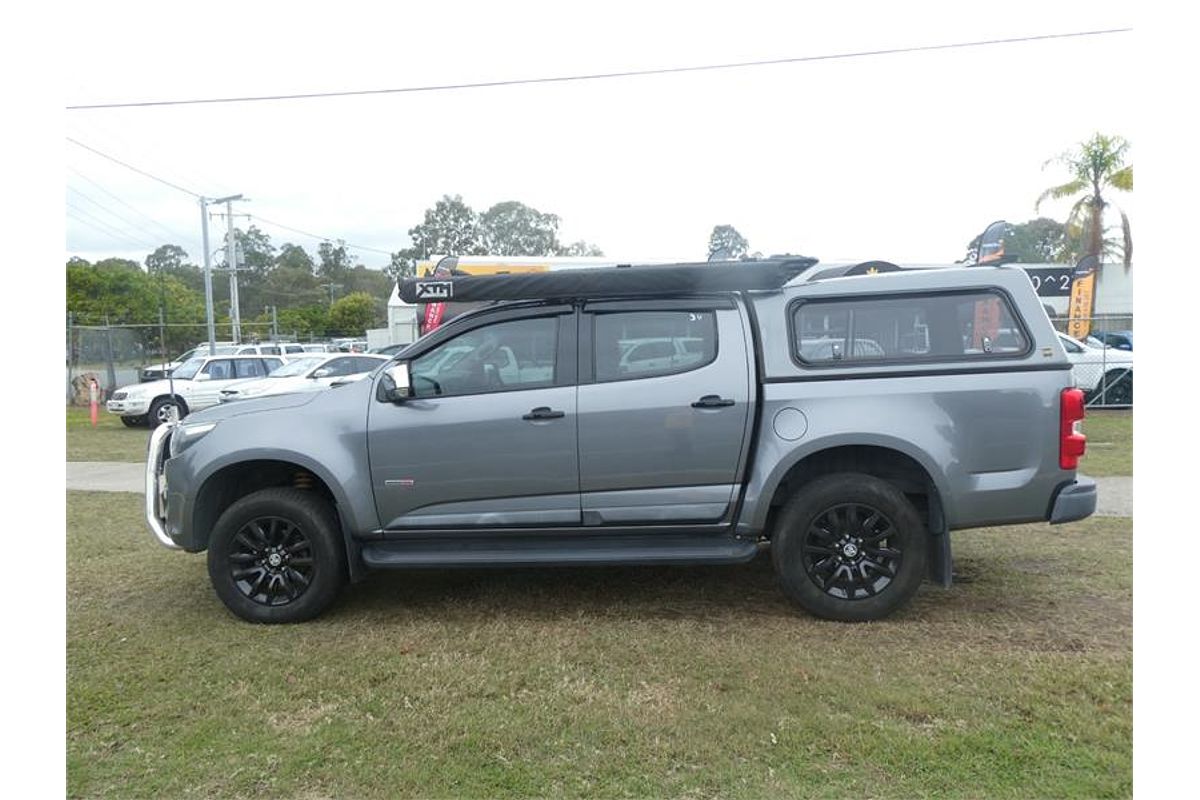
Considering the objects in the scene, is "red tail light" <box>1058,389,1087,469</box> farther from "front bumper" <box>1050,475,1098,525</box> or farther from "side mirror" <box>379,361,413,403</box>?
"side mirror" <box>379,361,413,403</box>

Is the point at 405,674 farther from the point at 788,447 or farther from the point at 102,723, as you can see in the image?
the point at 788,447

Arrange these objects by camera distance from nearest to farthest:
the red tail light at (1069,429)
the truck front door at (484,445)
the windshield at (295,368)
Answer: the red tail light at (1069,429), the truck front door at (484,445), the windshield at (295,368)

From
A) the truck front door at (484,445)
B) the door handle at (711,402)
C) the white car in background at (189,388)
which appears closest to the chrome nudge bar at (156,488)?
the truck front door at (484,445)

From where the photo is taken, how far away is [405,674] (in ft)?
13.4

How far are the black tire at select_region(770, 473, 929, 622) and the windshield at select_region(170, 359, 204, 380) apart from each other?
1581cm

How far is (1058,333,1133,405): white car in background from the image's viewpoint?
50.4ft

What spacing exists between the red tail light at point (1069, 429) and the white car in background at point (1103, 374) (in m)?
12.5

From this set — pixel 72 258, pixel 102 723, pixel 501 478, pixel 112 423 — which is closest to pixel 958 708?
pixel 501 478

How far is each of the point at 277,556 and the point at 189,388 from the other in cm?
1345

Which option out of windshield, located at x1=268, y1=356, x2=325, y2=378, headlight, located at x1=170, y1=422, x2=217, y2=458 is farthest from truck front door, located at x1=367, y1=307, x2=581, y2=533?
windshield, located at x1=268, y1=356, x2=325, y2=378

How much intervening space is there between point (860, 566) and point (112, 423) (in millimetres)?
18048

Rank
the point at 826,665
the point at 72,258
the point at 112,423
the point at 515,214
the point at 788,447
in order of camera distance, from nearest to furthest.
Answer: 1. the point at 826,665
2. the point at 788,447
3. the point at 112,423
4. the point at 72,258
5. the point at 515,214

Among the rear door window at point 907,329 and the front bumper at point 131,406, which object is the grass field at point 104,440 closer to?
the front bumper at point 131,406

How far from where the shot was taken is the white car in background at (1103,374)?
1536 centimetres
